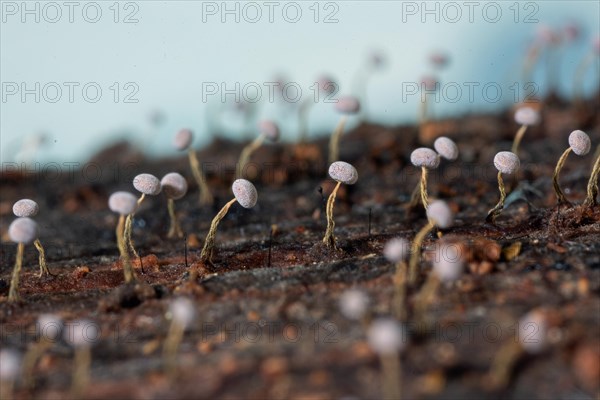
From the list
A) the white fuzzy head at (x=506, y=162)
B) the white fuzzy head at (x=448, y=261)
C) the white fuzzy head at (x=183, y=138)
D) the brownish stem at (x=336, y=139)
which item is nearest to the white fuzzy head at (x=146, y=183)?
the white fuzzy head at (x=183, y=138)

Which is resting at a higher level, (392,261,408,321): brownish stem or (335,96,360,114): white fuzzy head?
(335,96,360,114): white fuzzy head

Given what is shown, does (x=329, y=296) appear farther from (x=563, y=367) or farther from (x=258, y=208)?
(x=258, y=208)

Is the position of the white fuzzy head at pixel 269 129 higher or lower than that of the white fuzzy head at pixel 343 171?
higher

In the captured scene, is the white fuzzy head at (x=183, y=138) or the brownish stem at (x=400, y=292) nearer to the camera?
the brownish stem at (x=400, y=292)

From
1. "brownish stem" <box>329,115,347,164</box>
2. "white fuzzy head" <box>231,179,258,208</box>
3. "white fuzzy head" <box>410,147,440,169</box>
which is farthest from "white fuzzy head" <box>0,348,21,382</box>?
"brownish stem" <box>329,115,347,164</box>

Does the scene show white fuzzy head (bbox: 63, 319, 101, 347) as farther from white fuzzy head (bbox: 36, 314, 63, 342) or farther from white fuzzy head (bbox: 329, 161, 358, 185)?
white fuzzy head (bbox: 329, 161, 358, 185)

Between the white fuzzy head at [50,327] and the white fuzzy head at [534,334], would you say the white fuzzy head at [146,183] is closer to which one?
the white fuzzy head at [50,327]
